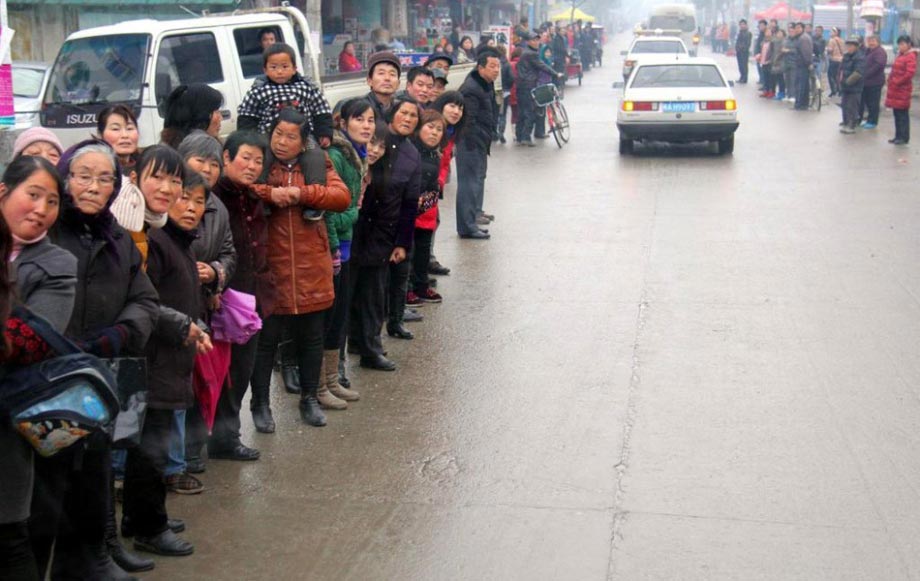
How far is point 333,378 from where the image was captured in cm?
692

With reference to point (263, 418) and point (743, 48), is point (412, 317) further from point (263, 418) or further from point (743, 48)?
point (743, 48)

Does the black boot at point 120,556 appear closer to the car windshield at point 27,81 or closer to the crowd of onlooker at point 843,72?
the car windshield at point 27,81

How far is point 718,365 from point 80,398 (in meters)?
4.80

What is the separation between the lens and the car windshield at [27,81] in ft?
51.1

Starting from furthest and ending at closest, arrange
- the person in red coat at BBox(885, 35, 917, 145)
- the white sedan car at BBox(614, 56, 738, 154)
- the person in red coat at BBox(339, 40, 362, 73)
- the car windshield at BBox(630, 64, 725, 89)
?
the person in red coat at BBox(339, 40, 362, 73)
the person in red coat at BBox(885, 35, 917, 145)
the car windshield at BBox(630, 64, 725, 89)
the white sedan car at BBox(614, 56, 738, 154)

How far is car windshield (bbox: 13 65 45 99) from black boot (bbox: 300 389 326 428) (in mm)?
10450

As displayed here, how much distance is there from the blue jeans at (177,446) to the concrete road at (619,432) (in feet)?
0.47

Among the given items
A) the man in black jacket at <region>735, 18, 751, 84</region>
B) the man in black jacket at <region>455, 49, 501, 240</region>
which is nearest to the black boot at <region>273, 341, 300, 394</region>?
the man in black jacket at <region>455, 49, 501, 240</region>

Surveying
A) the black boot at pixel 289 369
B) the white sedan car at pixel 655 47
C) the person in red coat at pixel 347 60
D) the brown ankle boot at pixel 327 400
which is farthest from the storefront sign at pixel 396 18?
the brown ankle boot at pixel 327 400

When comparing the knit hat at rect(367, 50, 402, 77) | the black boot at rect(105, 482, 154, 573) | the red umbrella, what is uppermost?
the knit hat at rect(367, 50, 402, 77)

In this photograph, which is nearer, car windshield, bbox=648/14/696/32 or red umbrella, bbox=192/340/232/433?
red umbrella, bbox=192/340/232/433

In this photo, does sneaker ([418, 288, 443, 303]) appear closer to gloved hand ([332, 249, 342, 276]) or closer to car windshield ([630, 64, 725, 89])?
gloved hand ([332, 249, 342, 276])

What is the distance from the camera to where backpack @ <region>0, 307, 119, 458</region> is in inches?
140

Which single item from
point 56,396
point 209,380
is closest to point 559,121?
point 209,380
